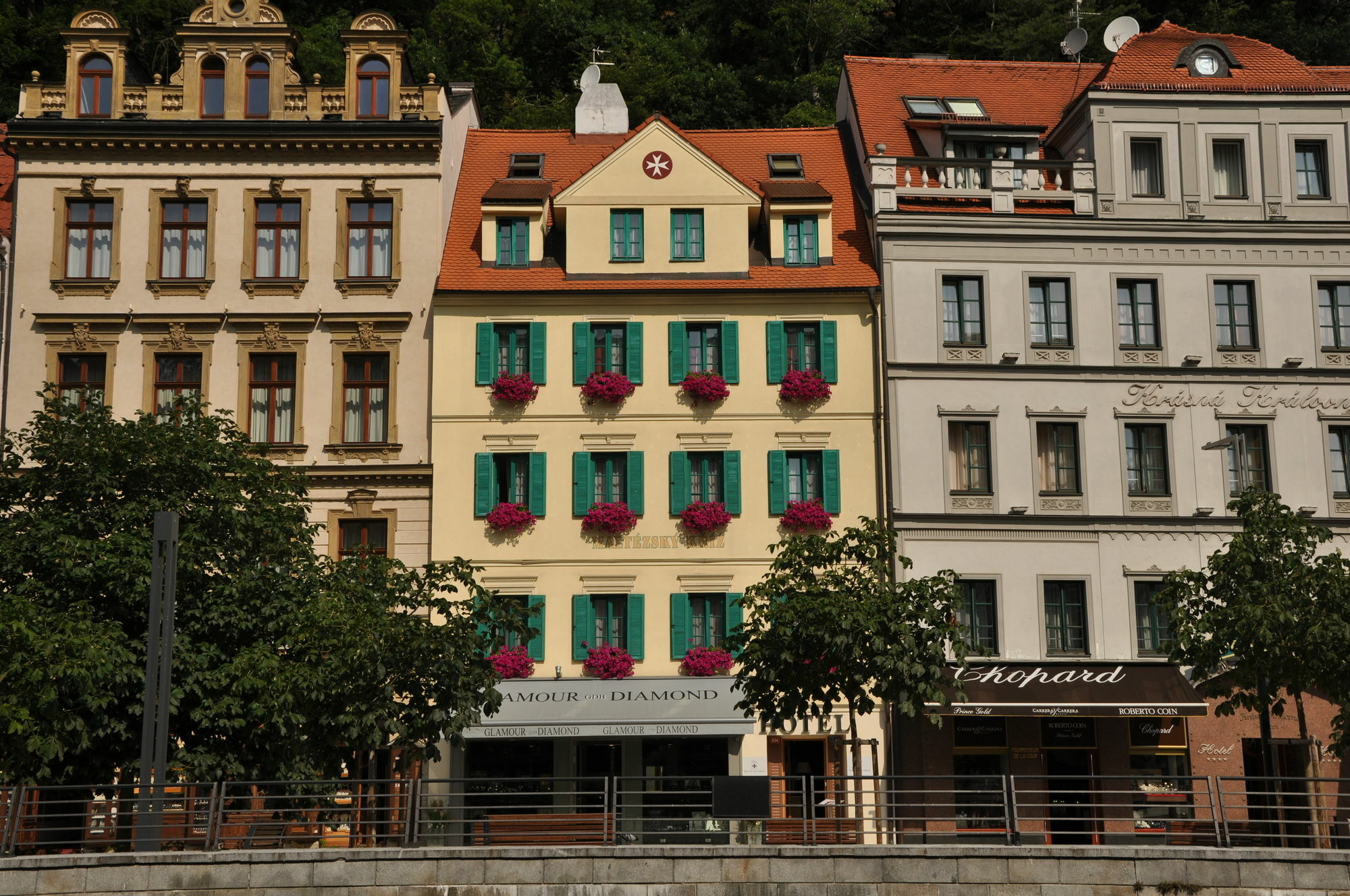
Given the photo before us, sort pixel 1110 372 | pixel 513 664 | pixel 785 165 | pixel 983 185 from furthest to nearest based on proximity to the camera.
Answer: pixel 785 165
pixel 983 185
pixel 1110 372
pixel 513 664

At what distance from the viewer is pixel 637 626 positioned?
3484 centimetres

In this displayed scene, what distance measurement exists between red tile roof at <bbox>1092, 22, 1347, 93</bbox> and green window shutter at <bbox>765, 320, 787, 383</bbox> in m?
9.10

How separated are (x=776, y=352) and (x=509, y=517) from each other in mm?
6800

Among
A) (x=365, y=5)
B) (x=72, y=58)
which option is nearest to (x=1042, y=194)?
(x=72, y=58)

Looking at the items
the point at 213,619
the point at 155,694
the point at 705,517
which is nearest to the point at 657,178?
the point at 705,517

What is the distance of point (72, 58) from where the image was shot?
36938 millimetres

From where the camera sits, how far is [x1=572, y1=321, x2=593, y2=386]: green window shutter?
3591cm

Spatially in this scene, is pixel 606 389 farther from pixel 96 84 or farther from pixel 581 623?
pixel 96 84

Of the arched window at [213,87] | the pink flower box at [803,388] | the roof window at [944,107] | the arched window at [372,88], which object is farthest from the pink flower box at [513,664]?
the roof window at [944,107]

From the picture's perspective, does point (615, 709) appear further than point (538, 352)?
No

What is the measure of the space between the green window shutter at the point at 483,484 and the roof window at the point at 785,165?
33.0 ft

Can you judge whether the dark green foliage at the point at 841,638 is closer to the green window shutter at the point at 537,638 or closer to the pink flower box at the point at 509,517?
the green window shutter at the point at 537,638

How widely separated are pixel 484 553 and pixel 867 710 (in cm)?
1064

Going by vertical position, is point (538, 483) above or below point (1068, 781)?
above
